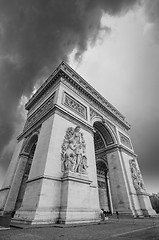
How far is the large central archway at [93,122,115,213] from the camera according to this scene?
1595cm

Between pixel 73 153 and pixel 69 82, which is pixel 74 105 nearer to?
pixel 69 82

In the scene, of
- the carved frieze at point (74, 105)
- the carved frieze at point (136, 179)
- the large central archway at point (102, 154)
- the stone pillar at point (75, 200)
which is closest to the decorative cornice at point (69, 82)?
the carved frieze at point (74, 105)

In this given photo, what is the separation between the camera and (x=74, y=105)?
12.3 meters

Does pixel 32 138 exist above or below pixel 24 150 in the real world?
above

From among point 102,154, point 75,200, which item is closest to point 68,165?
point 75,200

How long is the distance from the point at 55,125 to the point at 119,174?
28.9 feet

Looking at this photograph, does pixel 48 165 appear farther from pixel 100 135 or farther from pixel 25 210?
pixel 100 135

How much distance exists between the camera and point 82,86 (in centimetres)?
1420

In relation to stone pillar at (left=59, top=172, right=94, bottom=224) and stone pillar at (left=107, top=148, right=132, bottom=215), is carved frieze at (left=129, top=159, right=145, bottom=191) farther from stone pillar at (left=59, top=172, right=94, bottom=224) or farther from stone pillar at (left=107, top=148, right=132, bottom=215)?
stone pillar at (left=59, top=172, right=94, bottom=224)

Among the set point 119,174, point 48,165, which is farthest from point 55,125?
point 119,174

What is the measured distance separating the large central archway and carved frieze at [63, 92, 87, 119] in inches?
129

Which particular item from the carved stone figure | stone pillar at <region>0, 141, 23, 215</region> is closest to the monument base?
the carved stone figure

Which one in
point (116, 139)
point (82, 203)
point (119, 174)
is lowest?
point (82, 203)

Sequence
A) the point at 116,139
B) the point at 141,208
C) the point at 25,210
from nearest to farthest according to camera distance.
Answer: the point at 25,210
the point at 141,208
the point at 116,139
